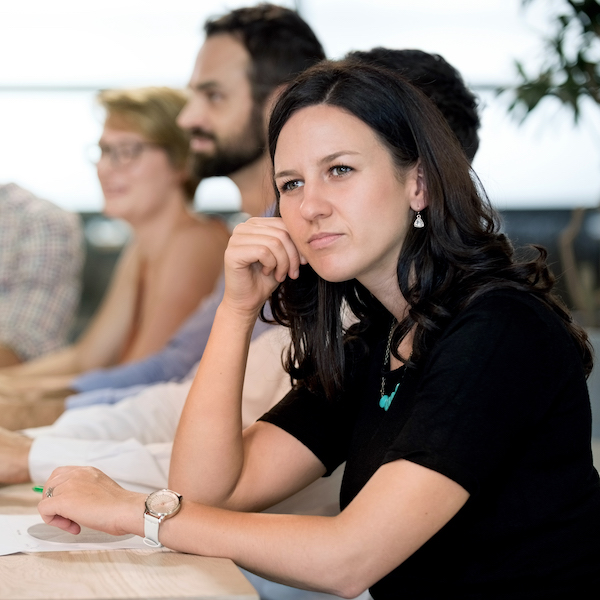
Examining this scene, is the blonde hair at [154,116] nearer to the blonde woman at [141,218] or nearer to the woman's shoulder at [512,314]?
the blonde woman at [141,218]

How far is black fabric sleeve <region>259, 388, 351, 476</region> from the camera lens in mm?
1267

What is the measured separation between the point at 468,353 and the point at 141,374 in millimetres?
1718

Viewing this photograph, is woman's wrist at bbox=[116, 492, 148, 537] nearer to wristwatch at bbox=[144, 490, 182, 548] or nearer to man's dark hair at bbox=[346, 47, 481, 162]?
wristwatch at bbox=[144, 490, 182, 548]

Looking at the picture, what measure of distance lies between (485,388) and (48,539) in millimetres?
634

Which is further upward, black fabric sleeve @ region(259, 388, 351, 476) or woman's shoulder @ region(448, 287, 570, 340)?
woman's shoulder @ region(448, 287, 570, 340)

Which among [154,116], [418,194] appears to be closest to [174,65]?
[154,116]

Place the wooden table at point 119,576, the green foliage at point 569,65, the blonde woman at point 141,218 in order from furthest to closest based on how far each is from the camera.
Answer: the blonde woman at point 141,218, the green foliage at point 569,65, the wooden table at point 119,576

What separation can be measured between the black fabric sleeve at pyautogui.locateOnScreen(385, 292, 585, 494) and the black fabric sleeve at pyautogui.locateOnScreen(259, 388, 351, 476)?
1.12 ft

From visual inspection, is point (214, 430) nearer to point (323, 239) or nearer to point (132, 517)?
point (132, 517)

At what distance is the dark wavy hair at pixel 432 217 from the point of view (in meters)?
1.06

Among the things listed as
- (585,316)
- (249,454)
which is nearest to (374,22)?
(585,316)

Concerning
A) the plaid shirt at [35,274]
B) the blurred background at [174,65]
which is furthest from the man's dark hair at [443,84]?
the plaid shirt at [35,274]

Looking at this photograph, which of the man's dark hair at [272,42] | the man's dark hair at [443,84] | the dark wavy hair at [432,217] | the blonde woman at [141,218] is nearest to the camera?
the dark wavy hair at [432,217]

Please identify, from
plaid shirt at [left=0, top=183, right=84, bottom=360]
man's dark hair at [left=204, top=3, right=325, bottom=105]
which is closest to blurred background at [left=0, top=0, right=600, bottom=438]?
plaid shirt at [left=0, top=183, right=84, bottom=360]
